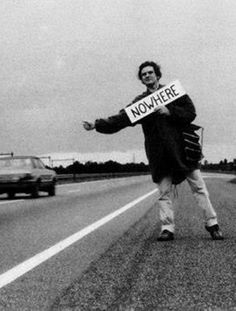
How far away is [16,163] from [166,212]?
13652 millimetres

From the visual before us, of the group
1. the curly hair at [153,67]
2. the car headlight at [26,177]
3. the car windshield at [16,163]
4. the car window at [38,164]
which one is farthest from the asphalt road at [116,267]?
the car window at [38,164]

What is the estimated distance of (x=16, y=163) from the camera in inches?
826

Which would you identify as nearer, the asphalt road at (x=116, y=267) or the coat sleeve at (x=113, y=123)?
the asphalt road at (x=116, y=267)

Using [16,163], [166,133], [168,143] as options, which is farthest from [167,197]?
[16,163]

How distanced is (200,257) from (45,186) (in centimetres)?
1506

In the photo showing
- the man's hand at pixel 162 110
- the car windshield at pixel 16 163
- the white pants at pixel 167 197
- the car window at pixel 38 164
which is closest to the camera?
the man's hand at pixel 162 110

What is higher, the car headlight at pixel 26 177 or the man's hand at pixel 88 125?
the man's hand at pixel 88 125

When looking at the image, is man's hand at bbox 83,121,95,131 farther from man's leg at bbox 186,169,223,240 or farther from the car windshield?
the car windshield

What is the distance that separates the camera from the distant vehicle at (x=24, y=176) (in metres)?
20.2

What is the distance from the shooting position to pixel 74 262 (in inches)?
253

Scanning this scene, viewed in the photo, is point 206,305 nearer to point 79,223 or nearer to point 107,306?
point 107,306

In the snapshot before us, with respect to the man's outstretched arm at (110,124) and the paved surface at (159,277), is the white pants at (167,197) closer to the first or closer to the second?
the paved surface at (159,277)

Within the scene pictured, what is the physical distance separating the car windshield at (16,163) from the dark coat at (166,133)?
13.3 m

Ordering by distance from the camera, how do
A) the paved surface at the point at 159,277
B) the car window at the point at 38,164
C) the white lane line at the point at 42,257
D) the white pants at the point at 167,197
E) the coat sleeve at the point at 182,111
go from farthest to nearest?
the car window at the point at 38,164 → the white pants at the point at 167,197 → the coat sleeve at the point at 182,111 → the white lane line at the point at 42,257 → the paved surface at the point at 159,277
